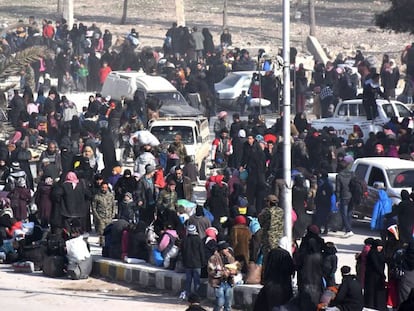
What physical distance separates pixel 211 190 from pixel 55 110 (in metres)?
12.5

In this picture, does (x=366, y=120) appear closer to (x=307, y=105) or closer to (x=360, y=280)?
(x=307, y=105)

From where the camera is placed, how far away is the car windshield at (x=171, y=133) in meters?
32.9

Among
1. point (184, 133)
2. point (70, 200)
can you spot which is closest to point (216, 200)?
point (70, 200)

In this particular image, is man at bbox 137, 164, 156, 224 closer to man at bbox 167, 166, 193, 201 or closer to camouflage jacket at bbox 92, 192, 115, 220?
man at bbox 167, 166, 193, 201

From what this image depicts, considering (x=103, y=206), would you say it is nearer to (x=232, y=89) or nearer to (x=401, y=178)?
(x=401, y=178)

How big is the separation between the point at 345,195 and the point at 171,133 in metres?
7.01

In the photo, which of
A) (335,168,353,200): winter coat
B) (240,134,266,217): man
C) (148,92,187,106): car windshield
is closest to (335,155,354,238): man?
(335,168,353,200): winter coat

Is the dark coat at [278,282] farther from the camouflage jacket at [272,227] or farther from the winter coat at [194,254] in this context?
the winter coat at [194,254]

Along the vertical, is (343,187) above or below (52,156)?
below

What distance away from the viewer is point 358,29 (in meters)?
63.9

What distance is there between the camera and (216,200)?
84.1ft

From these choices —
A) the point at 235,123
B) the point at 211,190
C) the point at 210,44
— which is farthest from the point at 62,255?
the point at 210,44

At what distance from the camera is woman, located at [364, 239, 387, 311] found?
20.5 metres

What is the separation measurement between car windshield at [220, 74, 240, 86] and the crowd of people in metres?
6.48
